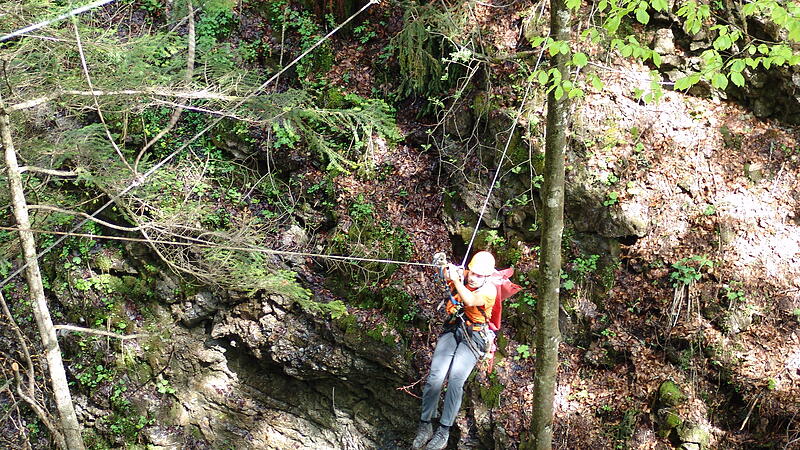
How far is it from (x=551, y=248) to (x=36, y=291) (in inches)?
169

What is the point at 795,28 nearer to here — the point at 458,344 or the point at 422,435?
the point at 458,344

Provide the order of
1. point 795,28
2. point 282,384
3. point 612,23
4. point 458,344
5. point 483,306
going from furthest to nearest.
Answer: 1. point 282,384
2. point 458,344
3. point 483,306
4. point 612,23
5. point 795,28

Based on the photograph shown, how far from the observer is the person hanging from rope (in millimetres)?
5102

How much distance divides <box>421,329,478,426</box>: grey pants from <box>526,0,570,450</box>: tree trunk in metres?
0.80

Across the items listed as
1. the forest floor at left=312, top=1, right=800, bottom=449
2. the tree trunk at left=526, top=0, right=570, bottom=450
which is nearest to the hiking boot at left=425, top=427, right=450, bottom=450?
the forest floor at left=312, top=1, right=800, bottom=449

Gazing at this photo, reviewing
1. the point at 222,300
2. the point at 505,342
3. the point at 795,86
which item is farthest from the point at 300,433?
the point at 795,86

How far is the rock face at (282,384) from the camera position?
6766 mm

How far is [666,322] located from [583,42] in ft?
11.4

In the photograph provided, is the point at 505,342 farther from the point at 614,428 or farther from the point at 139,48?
the point at 139,48

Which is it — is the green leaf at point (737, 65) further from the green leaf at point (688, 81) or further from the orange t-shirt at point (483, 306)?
the orange t-shirt at point (483, 306)

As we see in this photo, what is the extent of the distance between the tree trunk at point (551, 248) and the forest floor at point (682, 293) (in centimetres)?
141

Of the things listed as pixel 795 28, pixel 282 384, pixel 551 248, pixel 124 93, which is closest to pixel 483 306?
pixel 551 248

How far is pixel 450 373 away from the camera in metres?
5.27

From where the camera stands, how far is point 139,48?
16.3ft
